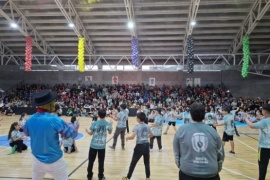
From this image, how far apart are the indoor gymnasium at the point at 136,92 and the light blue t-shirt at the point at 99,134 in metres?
0.02

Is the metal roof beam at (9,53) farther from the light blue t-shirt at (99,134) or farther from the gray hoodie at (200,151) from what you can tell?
the gray hoodie at (200,151)

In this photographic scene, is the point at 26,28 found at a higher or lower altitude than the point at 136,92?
higher

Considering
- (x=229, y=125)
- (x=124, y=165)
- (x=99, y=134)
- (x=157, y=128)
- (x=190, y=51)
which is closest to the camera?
(x=99, y=134)

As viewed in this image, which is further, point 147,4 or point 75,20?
point 75,20

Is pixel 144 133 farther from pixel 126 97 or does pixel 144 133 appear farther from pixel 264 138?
pixel 126 97

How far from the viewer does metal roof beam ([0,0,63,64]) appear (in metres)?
17.5

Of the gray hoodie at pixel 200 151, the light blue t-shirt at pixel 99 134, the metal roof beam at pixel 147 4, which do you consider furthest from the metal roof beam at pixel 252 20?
the gray hoodie at pixel 200 151

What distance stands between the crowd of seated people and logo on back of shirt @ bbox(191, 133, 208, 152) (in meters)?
17.8

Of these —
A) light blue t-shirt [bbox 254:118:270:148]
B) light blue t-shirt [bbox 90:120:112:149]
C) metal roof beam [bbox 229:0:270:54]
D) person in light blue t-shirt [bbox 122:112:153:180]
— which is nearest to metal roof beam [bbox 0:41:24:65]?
metal roof beam [bbox 229:0:270:54]

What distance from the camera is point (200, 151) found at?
105 inches

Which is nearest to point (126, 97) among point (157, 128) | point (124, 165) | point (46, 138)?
point (157, 128)

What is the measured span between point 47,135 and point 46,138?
0.04 metres

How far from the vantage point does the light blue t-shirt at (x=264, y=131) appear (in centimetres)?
450

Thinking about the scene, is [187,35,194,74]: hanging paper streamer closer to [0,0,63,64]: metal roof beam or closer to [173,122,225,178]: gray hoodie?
[0,0,63,64]: metal roof beam
